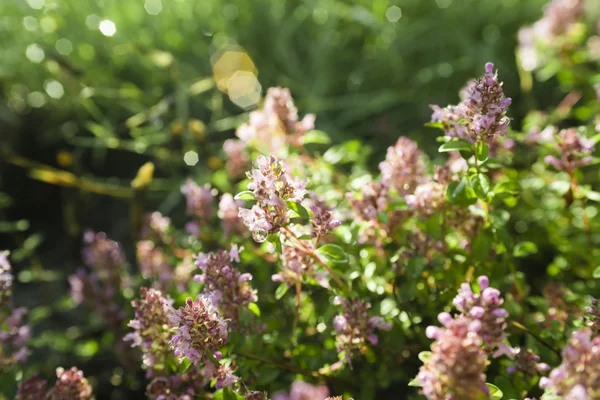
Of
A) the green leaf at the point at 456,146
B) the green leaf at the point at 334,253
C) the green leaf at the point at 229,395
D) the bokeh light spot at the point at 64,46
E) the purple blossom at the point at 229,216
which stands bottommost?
the green leaf at the point at 229,395

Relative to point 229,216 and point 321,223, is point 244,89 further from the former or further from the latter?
point 321,223

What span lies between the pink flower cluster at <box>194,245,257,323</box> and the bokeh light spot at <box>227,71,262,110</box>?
203 centimetres

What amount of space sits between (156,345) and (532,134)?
145 centimetres

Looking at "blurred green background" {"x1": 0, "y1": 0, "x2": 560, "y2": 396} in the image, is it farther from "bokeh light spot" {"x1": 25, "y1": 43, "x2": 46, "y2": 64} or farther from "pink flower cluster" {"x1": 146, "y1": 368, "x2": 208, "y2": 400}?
"pink flower cluster" {"x1": 146, "y1": 368, "x2": 208, "y2": 400}

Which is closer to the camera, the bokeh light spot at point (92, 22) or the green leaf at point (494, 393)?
the green leaf at point (494, 393)

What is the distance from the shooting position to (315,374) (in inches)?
59.9

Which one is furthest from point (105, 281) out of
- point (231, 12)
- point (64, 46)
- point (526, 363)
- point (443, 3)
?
point (443, 3)

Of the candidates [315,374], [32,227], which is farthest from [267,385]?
[32,227]

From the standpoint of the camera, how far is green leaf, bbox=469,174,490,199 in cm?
131

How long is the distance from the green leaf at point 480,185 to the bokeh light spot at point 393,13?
260 cm

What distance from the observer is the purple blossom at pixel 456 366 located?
917 mm

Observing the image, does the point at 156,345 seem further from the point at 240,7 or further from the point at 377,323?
the point at 240,7

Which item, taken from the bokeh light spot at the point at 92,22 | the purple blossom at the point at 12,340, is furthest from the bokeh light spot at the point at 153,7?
the purple blossom at the point at 12,340

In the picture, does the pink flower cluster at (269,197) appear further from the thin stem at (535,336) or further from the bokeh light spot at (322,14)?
the bokeh light spot at (322,14)
